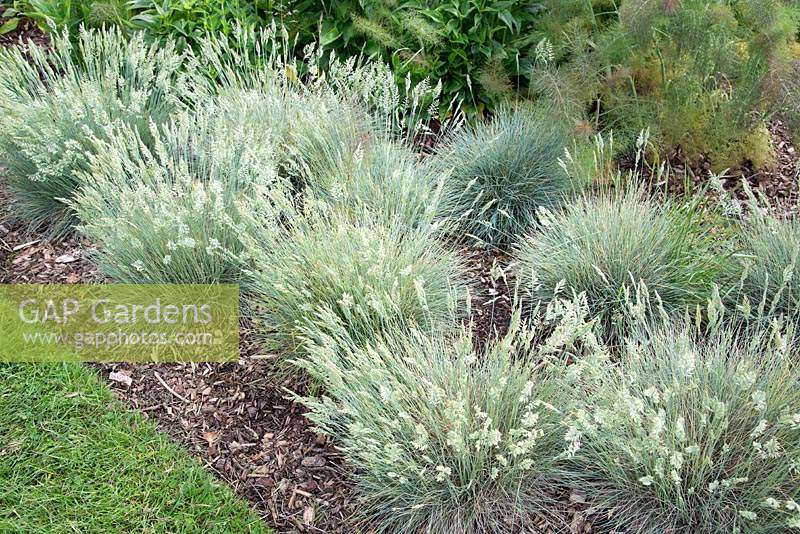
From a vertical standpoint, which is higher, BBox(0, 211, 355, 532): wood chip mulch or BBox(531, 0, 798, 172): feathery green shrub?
BBox(531, 0, 798, 172): feathery green shrub

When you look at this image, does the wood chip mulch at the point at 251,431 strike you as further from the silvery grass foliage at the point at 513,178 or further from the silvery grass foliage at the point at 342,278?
the silvery grass foliage at the point at 513,178

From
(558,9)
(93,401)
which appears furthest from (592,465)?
(558,9)

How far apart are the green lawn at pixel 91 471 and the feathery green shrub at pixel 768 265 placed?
2.11 meters

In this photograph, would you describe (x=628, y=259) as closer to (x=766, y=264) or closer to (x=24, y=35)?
(x=766, y=264)

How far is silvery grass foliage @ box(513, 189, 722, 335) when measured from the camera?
10.1 ft

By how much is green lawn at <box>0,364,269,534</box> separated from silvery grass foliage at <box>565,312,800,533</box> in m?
1.16

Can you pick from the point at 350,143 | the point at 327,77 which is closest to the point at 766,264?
the point at 350,143

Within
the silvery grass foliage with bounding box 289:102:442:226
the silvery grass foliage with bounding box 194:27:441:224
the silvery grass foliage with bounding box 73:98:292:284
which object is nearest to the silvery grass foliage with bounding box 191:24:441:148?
the silvery grass foliage with bounding box 194:27:441:224

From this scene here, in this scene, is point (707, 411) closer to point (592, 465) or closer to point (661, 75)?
point (592, 465)

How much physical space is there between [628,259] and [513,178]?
0.94m

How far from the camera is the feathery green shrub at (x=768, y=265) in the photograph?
3010mm

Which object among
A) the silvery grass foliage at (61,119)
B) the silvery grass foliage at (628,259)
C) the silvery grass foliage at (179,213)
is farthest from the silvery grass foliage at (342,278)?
the silvery grass foliage at (61,119)

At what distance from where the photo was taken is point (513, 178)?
3.88m

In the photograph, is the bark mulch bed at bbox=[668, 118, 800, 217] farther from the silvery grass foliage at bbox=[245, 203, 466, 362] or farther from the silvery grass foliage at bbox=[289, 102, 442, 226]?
the silvery grass foliage at bbox=[245, 203, 466, 362]
